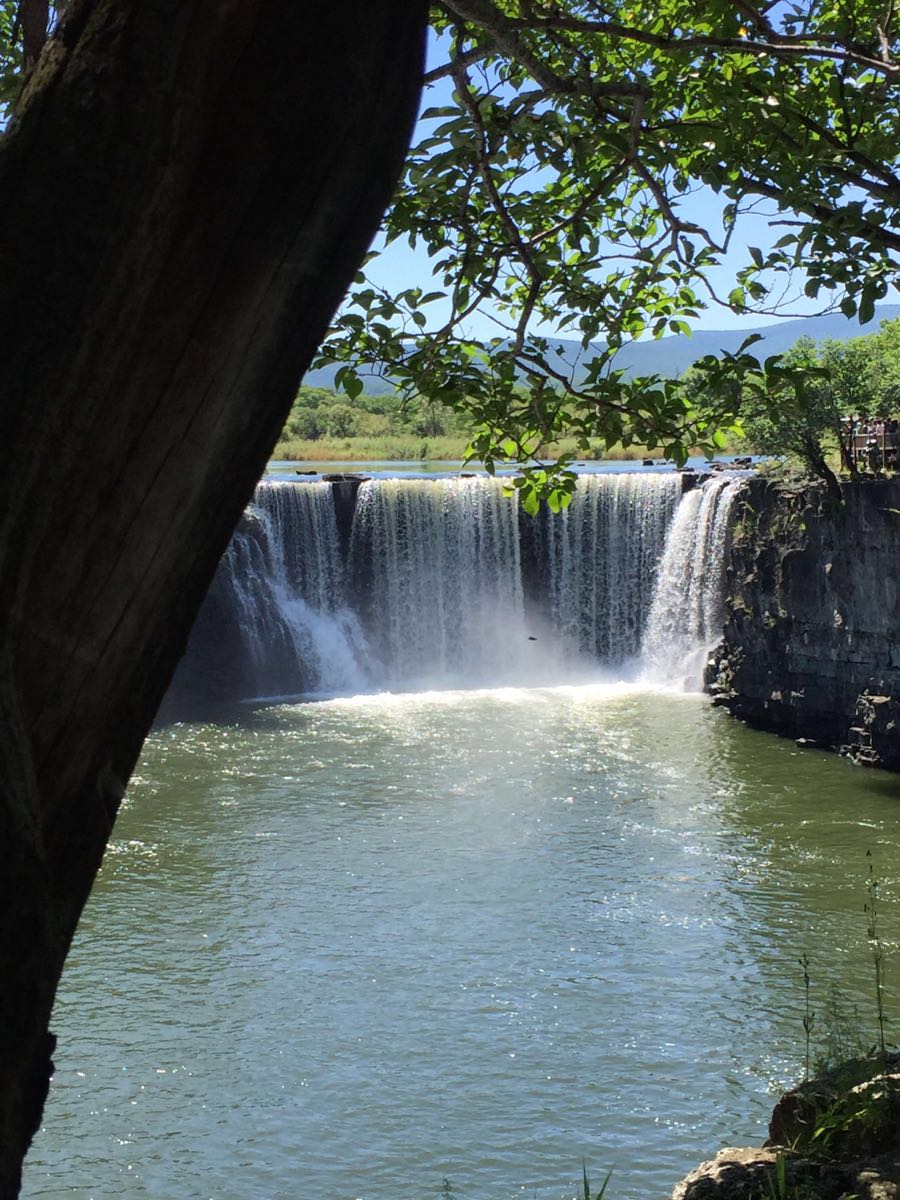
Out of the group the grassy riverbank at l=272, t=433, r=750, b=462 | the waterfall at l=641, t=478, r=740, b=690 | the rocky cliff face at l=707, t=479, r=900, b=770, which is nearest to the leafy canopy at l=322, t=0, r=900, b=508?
the rocky cliff face at l=707, t=479, r=900, b=770

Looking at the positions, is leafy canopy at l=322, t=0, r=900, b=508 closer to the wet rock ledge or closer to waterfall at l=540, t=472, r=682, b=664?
the wet rock ledge

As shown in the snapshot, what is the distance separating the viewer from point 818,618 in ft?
64.4

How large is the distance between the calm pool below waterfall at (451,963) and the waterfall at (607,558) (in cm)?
563

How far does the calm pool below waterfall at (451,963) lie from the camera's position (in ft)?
27.0

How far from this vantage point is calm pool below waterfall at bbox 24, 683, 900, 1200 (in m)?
8.23

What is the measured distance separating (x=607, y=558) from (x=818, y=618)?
5.15 m

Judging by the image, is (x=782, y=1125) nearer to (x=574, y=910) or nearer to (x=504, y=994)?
(x=504, y=994)

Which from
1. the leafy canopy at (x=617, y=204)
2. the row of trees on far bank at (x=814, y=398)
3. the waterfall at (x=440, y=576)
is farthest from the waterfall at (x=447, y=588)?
the leafy canopy at (x=617, y=204)

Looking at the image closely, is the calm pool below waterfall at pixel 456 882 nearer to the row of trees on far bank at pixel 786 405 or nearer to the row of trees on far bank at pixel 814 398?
the row of trees on far bank at pixel 814 398

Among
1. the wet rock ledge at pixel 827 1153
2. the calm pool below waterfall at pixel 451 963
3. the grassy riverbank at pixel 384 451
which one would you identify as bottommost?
the calm pool below waterfall at pixel 451 963

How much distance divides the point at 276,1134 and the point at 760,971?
4.16 meters

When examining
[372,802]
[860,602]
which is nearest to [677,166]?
[372,802]

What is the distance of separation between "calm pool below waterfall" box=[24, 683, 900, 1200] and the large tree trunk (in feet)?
21.4

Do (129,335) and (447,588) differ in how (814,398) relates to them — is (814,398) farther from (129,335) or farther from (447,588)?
(129,335)
